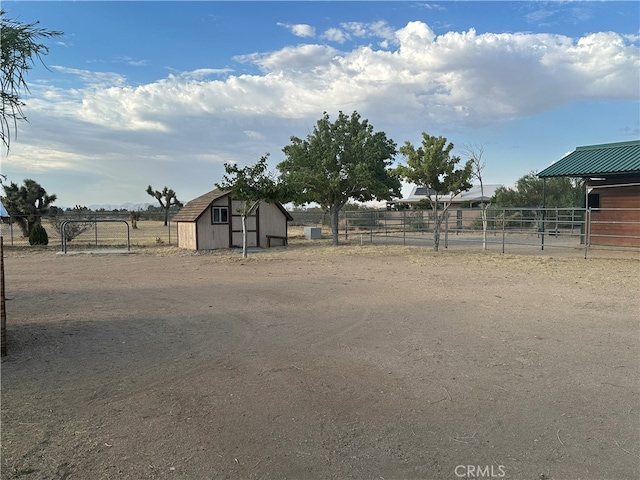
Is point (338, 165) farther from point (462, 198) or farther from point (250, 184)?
point (462, 198)

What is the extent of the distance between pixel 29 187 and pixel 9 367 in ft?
87.8

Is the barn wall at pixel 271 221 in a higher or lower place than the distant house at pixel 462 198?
lower

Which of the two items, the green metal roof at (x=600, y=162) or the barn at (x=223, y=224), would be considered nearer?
the green metal roof at (x=600, y=162)

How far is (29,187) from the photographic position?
27.4 m

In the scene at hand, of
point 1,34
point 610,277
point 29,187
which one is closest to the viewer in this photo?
point 1,34

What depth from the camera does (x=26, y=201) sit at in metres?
27.2

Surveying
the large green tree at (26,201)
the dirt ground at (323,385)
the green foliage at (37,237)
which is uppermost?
the large green tree at (26,201)

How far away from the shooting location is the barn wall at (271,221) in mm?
23891

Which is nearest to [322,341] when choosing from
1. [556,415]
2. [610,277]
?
[556,415]

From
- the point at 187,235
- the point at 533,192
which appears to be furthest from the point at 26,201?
the point at 533,192

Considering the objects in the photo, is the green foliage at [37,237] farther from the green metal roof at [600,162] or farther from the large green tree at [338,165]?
the green metal roof at [600,162]

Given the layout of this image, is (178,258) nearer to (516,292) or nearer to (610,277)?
(516,292)

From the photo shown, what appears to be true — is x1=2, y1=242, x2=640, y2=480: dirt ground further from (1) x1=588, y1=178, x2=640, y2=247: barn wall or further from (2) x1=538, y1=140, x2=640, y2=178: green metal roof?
(1) x1=588, y1=178, x2=640, y2=247: barn wall

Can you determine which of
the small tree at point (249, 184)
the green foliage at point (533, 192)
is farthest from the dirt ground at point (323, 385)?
the green foliage at point (533, 192)
